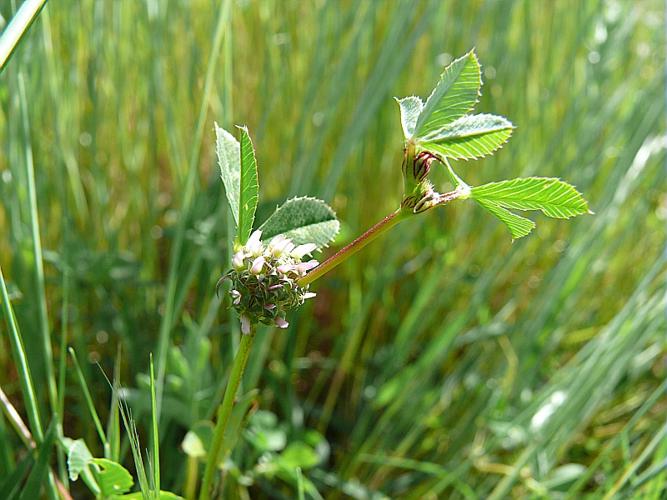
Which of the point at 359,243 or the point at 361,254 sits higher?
the point at 359,243

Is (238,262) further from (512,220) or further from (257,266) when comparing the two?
(512,220)

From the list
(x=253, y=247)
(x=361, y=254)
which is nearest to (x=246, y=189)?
(x=253, y=247)

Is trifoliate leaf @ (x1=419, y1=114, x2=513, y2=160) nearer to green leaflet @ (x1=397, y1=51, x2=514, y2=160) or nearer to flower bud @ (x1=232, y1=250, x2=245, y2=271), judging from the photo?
green leaflet @ (x1=397, y1=51, x2=514, y2=160)

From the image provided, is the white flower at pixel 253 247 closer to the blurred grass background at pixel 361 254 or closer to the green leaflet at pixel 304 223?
the green leaflet at pixel 304 223

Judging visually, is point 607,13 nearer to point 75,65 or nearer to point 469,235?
point 469,235

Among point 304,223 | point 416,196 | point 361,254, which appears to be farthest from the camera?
point 361,254

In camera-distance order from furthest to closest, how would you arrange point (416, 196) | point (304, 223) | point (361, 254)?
point (361, 254), point (304, 223), point (416, 196)

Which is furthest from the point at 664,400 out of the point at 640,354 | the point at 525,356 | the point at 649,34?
the point at 649,34
